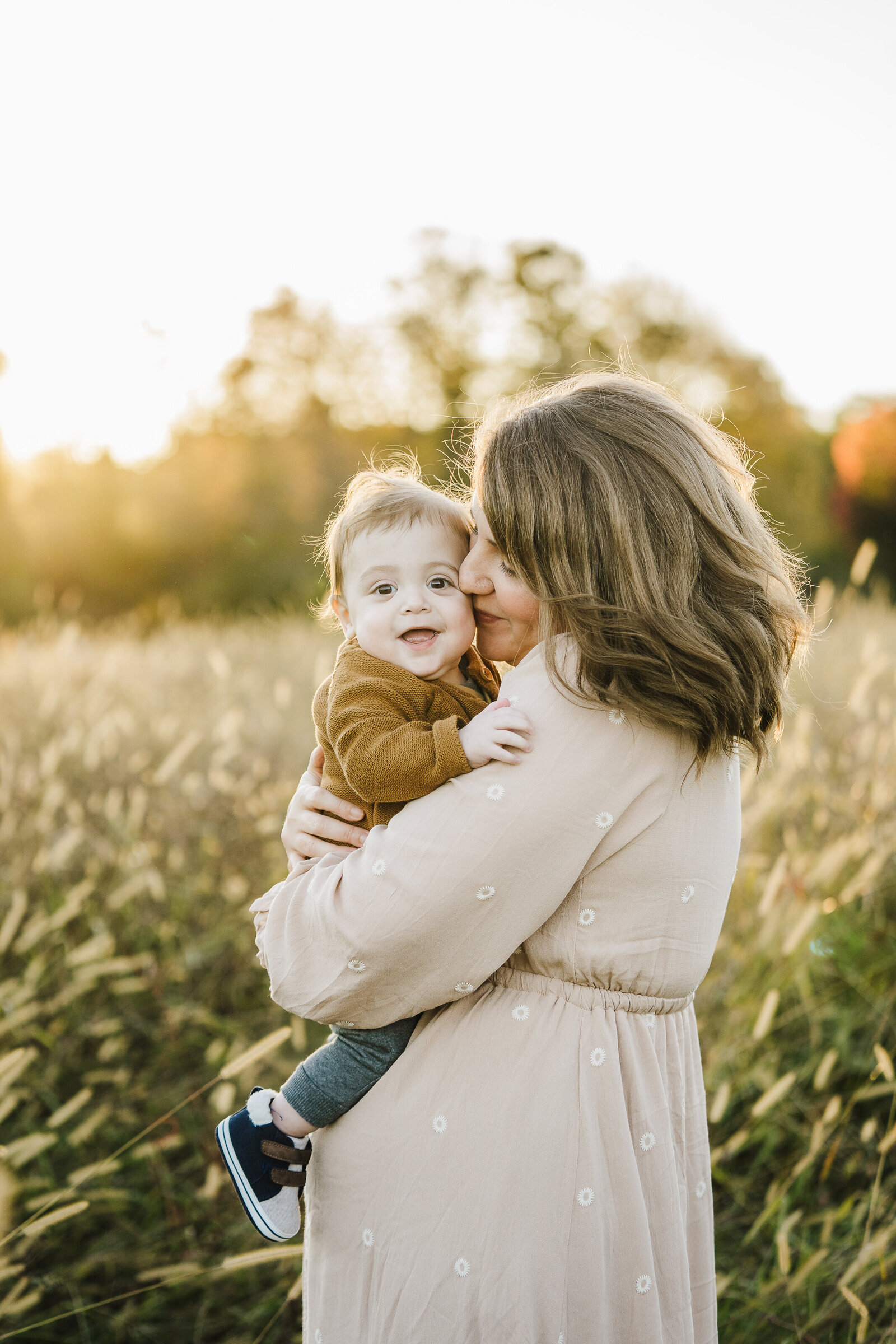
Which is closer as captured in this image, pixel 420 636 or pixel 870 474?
pixel 420 636

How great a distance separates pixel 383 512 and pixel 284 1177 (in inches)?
47.9

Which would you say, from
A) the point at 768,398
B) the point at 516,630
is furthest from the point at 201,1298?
the point at 768,398

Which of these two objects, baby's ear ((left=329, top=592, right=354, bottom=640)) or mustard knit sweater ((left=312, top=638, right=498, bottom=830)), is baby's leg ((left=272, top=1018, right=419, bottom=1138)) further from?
baby's ear ((left=329, top=592, right=354, bottom=640))

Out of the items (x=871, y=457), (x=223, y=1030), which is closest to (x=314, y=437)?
(x=871, y=457)

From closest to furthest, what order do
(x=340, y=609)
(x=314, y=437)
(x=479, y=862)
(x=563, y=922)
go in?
(x=479, y=862) < (x=563, y=922) < (x=340, y=609) < (x=314, y=437)

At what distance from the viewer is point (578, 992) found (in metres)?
1.40

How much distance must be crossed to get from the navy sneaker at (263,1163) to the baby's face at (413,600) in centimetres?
82

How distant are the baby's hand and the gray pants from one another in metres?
0.48

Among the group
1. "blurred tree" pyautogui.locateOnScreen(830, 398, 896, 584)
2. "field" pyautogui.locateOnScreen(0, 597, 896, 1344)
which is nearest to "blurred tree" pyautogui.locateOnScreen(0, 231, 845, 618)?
"blurred tree" pyautogui.locateOnScreen(830, 398, 896, 584)

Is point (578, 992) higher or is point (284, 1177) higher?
point (578, 992)

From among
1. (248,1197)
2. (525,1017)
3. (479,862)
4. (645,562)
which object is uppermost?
(645,562)

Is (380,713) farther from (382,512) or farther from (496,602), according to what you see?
(382,512)

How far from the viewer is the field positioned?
2406 mm

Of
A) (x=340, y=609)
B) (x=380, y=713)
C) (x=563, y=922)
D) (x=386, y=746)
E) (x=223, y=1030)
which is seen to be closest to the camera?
(x=563, y=922)
